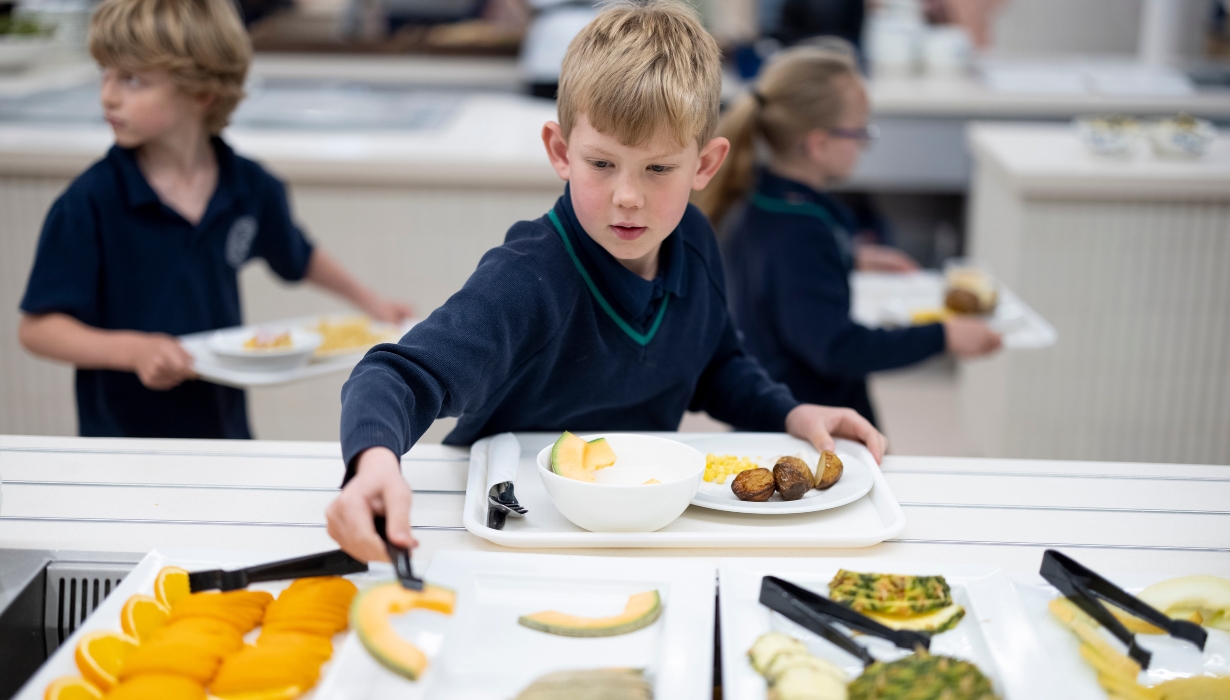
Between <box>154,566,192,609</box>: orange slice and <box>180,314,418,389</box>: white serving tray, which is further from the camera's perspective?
<box>180,314,418,389</box>: white serving tray

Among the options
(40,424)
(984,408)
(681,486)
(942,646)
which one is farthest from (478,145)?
(942,646)

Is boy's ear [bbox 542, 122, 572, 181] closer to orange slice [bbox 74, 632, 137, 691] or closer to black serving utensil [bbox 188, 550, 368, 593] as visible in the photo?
black serving utensil [bbox 188, 550, 368, 593]

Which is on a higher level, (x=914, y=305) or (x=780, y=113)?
(x=780, y=113)

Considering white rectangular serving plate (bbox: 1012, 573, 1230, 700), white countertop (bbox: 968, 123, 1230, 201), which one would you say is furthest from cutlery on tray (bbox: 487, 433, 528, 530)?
white countertop (bbox: 968, 123, 1230, 201)

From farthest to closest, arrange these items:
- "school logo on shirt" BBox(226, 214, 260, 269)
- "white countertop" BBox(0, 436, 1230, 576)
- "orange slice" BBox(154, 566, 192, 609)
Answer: "school logo on shirt" BBox(226, 214, 260, 269) → "white countertop" BBox(0, 436, 1230, 576) → "orange slice" BBox(154, 566, 192, 609)

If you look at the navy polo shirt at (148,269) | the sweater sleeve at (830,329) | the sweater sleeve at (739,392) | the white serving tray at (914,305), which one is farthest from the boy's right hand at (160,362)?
the white serving tray at (914,305)

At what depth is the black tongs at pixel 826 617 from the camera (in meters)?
0.69

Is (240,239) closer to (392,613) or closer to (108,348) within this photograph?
(108,348)

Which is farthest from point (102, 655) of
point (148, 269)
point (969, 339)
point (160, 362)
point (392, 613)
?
point (969, 339)

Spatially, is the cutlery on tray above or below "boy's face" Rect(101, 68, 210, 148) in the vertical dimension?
below

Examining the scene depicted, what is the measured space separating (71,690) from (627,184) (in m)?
0.57

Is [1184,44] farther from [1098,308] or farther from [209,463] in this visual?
[209,463]

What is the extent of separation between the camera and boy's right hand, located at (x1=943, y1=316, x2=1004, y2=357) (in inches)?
65.2

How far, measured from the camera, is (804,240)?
167 centimetres
